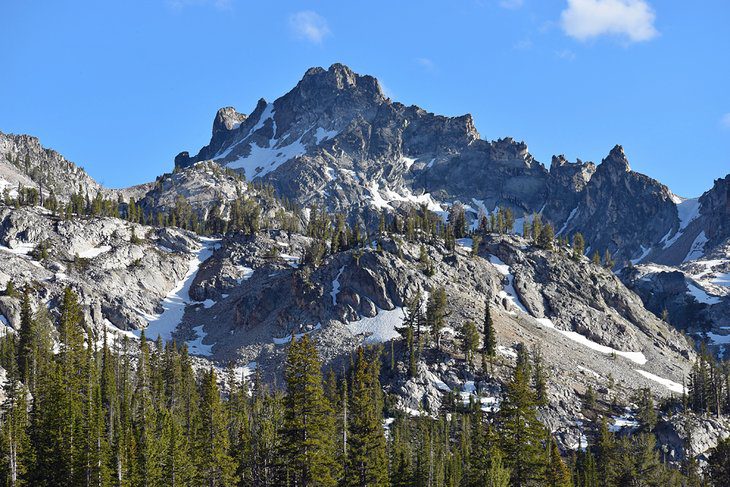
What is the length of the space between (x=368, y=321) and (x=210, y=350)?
36837 millimetres

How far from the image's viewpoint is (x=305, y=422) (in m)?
54.6

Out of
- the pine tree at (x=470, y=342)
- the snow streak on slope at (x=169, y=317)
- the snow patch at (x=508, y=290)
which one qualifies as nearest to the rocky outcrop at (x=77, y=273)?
the snow streak on slope at (x=169, y=317)

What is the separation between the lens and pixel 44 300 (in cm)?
16275

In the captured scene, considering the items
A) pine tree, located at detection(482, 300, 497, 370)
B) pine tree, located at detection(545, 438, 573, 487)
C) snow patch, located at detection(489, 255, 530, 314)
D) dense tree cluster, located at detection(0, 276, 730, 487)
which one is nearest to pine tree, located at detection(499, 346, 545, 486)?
dense tree cluster, located at detection(0, 276, 730, 487)

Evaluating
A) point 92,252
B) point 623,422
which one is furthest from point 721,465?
point 92,252

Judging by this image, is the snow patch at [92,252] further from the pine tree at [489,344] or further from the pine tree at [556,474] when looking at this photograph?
the pine tree at [556,474]

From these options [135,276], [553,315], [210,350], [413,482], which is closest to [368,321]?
[210,350]

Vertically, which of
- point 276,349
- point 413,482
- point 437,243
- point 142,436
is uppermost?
point 437,243

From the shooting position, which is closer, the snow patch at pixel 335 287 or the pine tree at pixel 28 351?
the pine tree at pixel 28 351

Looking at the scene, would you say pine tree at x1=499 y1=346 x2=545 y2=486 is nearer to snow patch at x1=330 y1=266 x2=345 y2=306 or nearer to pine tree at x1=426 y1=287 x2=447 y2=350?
pine tree at x1=426 y1=287 x2=447 y2=350

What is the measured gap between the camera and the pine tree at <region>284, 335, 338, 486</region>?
178 ft

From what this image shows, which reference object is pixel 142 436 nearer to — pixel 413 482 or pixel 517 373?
pixel 413 482

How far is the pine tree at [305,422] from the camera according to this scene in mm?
54281

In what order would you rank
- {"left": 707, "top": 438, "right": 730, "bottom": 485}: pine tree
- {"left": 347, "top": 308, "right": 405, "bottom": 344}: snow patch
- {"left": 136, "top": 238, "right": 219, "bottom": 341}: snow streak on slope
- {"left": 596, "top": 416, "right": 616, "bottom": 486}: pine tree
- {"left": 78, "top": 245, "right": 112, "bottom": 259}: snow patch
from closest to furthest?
1. {"left": 596, "top": 416, "right": 616, "bottom": 486}: pine tree
2. {"left": 707, "top": 438, "right": 730, "bottom": 485}: pine tree
3. {"left": 347, "top": 308, "right": 405, "bottom": 344}: snow patch
4. {"left": 136, "top": 238, "right": 219, "bottom": 341}: snow streak on slope
5. {"left": 78, "top": 245, "right": 112, "bottom": 259}: snow patch
